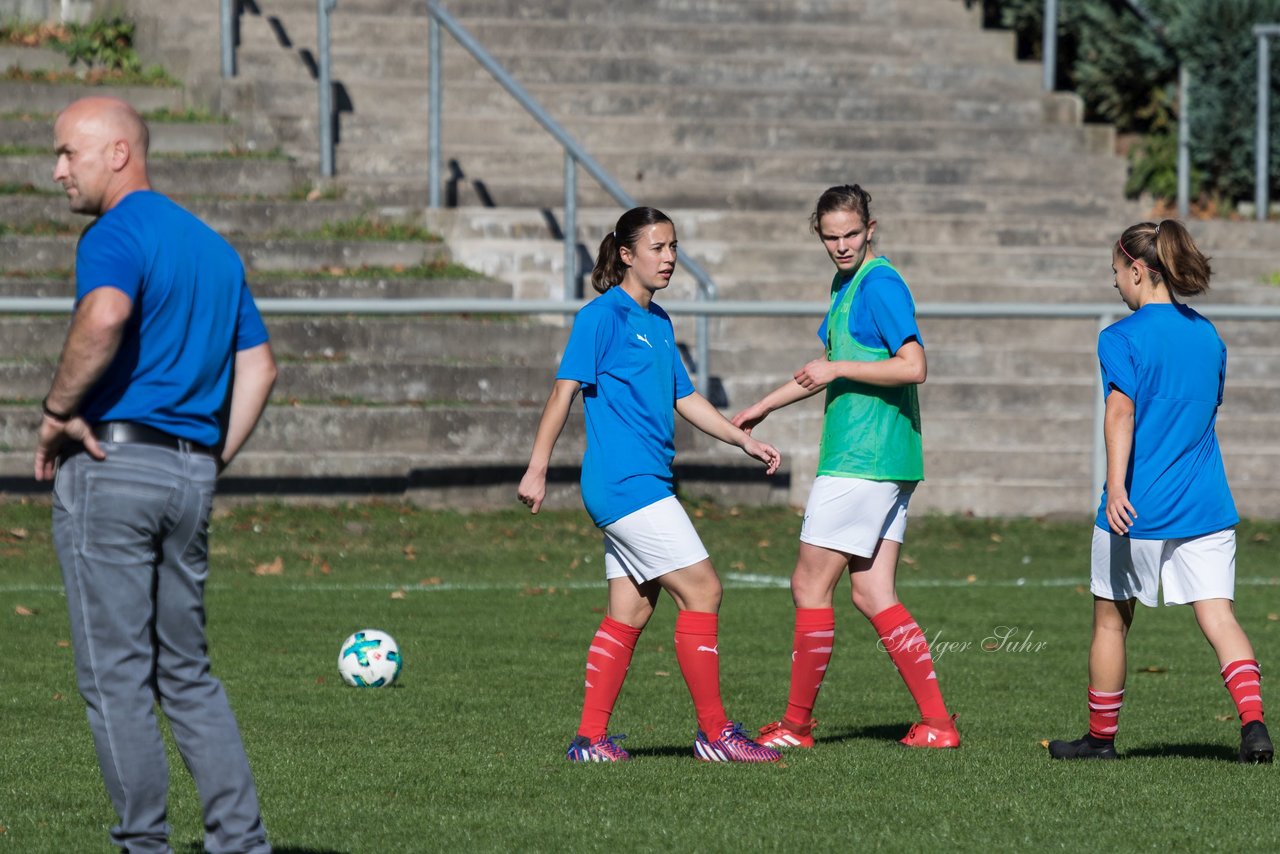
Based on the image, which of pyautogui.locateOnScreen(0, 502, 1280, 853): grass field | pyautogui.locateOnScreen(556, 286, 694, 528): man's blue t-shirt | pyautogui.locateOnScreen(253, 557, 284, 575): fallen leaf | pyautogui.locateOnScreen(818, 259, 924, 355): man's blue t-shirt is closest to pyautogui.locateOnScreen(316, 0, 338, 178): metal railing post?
pyautogui.locateOnScreen(0, 502, 1280, 853): grass field

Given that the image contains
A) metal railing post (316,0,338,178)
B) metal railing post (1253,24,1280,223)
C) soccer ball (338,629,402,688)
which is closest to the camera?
soccer ball (338,629,402,688)

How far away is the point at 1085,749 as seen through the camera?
671 centimetres

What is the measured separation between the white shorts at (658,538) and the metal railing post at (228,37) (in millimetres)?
12475

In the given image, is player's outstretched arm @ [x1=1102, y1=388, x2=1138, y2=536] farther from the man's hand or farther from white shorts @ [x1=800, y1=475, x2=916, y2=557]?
the man's hand

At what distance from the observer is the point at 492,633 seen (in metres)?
9.78

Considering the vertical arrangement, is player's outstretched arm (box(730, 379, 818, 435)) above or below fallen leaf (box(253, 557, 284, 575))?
above

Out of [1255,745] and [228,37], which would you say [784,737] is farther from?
[228,37]

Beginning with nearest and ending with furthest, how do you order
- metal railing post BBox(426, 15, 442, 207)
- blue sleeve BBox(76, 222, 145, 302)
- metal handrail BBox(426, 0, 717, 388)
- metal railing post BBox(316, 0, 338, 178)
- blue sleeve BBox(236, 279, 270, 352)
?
blue sleeve BBox(76, 222, 145, 302) < blue sleeve BBox(236, 279, 270, 352) < metal handrail BBox(426, 0, 717, 388) < metal railing post BBox(426, 15, 442, 207) < metal railing post BBox(316, 0, 338, 178)

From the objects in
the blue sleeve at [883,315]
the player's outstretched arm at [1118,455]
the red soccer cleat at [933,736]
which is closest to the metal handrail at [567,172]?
the blue sleeve at [883,315]

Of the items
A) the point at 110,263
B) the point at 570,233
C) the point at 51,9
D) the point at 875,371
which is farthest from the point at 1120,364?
A: the point at 51,9

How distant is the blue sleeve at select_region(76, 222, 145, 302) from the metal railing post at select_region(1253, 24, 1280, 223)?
15307 millimetres

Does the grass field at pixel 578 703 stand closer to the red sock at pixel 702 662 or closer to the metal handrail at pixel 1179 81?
the red sock at pixel 702 662

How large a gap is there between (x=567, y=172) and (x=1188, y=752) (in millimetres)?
9384

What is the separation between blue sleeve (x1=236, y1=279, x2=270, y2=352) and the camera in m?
4.82
